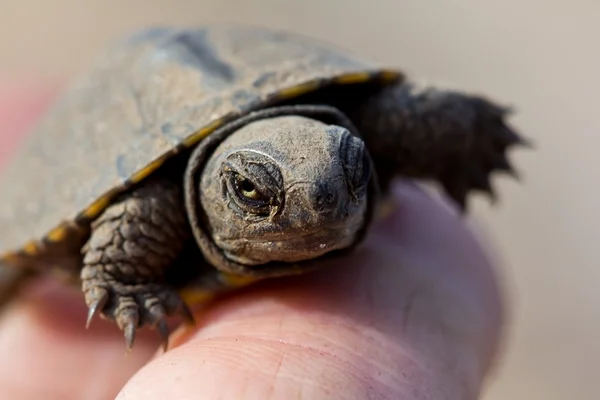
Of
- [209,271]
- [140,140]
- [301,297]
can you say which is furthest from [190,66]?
[301,297]

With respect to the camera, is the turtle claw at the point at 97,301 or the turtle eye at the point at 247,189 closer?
the turtle eye at the point at 247,189

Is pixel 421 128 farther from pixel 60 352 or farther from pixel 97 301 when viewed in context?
pixel 60 352

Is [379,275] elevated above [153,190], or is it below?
below

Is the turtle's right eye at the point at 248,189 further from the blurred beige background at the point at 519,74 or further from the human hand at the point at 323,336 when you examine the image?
the blurred beige background at the point at 519,74

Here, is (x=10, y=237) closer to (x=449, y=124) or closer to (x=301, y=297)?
(x=301, y=297)

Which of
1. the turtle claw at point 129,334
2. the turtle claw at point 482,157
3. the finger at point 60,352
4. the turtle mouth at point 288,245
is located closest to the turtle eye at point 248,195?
the turtle mouth at point 288,245

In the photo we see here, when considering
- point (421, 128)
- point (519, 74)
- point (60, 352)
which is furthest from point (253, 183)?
point (519, 74)
